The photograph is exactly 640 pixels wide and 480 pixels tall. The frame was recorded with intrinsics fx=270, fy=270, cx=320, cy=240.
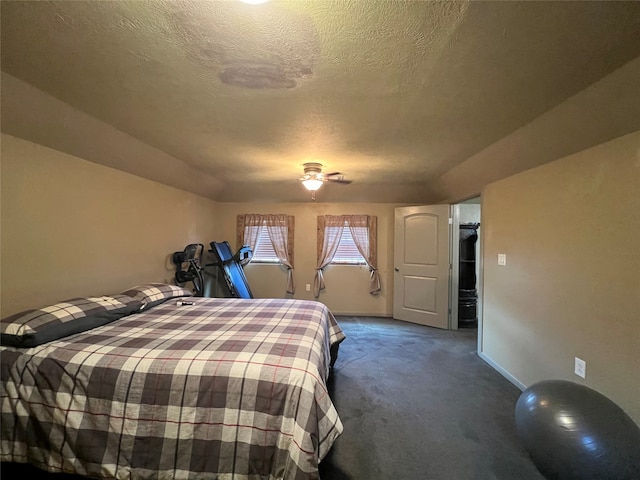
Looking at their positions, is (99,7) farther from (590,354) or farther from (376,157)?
(590,354)

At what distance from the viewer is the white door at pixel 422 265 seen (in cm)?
435

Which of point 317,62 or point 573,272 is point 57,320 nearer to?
point 317,62

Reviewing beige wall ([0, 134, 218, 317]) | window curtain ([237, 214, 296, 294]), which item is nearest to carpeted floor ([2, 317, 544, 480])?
beige wall ([0, 134, 218, 317])

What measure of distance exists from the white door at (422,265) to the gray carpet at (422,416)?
2.91ft

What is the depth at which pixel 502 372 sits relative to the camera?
2.86 meters

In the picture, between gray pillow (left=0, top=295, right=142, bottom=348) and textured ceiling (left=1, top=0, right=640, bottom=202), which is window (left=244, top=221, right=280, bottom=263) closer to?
textured ceiling (left=1, top=0, right=640, bottom=202)

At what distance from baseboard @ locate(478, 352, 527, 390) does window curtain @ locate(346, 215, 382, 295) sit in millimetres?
2034

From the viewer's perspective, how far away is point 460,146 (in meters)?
2.68

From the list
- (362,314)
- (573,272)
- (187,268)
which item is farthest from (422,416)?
(187,268)

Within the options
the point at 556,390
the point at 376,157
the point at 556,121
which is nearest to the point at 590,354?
the point at 556,390

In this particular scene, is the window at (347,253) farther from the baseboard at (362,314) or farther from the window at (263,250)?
the window at (263,250)

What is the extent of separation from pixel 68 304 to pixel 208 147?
69.9 inches

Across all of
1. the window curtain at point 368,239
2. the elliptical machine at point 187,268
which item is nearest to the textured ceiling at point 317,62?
the elliptical machine at point 187,268

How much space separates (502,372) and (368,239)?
278cm
